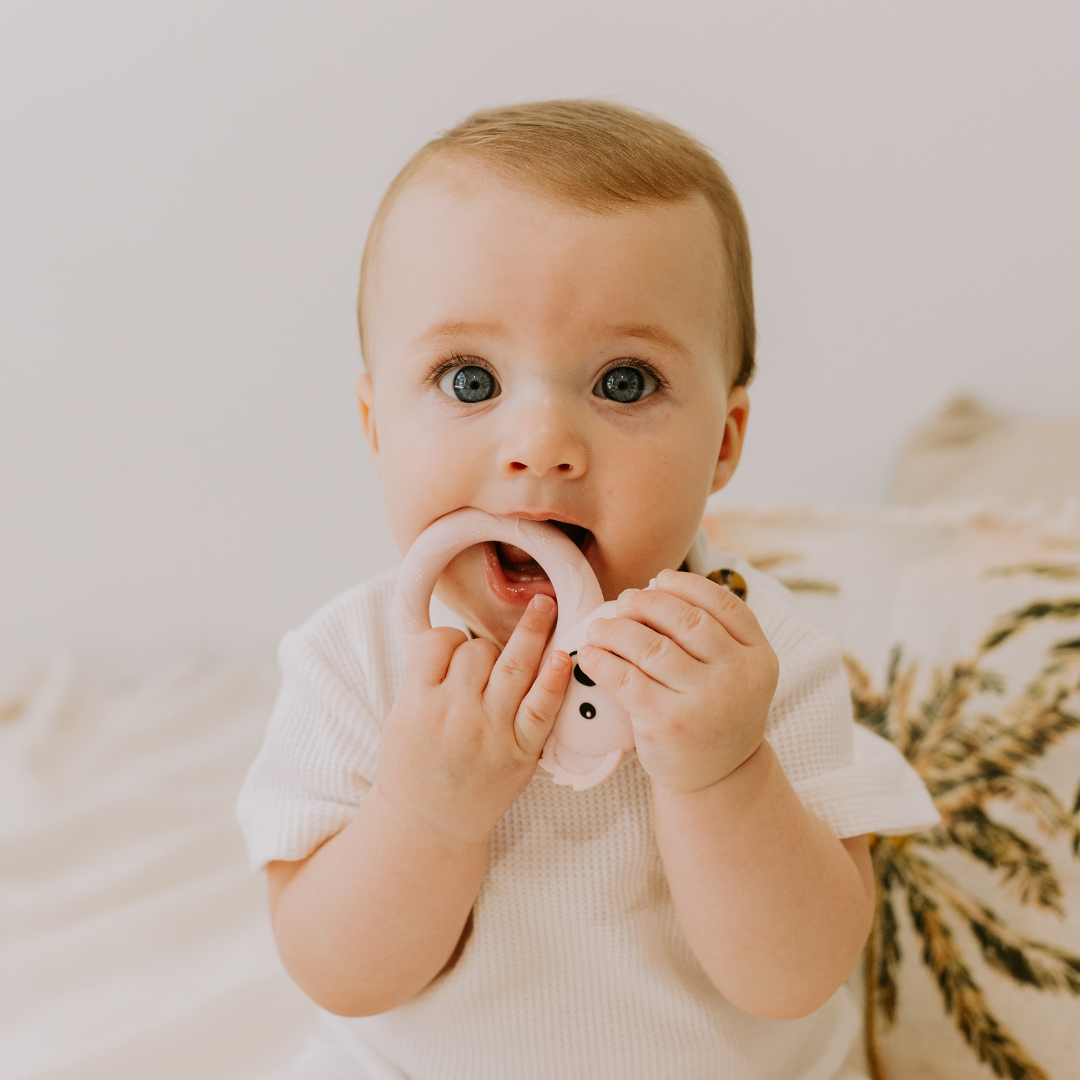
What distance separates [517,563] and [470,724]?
12 centimetres

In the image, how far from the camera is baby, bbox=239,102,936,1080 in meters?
0.62

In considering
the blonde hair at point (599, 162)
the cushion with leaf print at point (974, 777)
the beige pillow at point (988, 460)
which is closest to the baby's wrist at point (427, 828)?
the blonde hair at point (599, 162)

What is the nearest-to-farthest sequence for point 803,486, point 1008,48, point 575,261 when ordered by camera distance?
1. point 575,261
2. point 1008,48
3. point 803,486

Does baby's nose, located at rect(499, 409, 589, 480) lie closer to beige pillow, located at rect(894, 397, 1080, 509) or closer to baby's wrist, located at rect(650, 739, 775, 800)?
baby's wrist, located at rect(650, 739, 775, 800)

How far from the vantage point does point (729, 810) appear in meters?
0.62

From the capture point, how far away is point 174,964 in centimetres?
102

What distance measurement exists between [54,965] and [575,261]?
851 millimetres

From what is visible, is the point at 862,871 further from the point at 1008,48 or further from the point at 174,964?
the point at 1008,48

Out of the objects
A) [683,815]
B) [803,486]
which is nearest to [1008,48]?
[803,486]

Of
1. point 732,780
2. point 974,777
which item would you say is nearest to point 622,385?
point 732,780

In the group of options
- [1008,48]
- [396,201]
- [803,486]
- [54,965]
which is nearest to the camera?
[396,201]

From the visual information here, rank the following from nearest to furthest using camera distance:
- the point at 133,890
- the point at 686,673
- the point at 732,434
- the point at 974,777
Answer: the point at 686,673 → the point at 732,434 → the point at 974,777 → the point at 133,890

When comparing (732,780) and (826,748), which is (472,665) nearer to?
(732,780)

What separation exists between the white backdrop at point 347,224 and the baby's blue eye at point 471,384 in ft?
3.06
